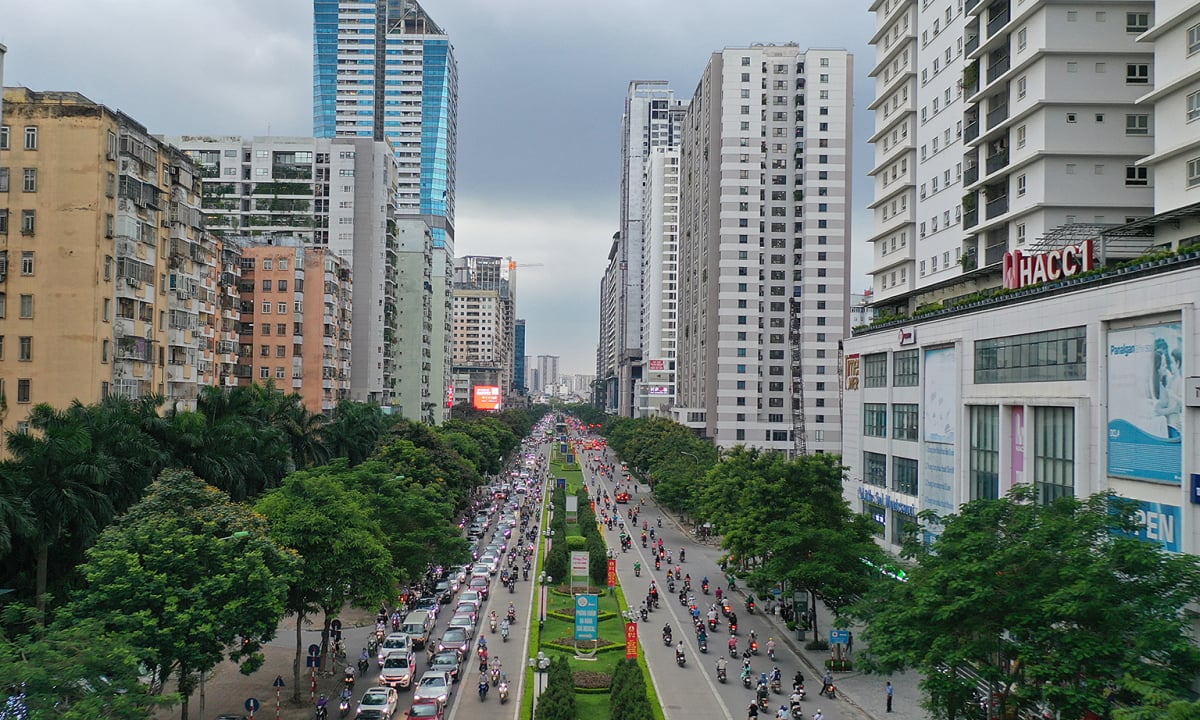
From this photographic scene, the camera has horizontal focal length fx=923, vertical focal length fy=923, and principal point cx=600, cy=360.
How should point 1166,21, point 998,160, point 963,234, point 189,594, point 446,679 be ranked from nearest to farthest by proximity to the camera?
1. point 189,594
2. point 1166,21
3. point 446,679
4. point 998,160
5. point 963,234

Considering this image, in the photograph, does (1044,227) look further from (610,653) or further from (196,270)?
(196,270)

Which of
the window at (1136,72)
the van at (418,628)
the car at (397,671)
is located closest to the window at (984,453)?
the window at (1136,72)

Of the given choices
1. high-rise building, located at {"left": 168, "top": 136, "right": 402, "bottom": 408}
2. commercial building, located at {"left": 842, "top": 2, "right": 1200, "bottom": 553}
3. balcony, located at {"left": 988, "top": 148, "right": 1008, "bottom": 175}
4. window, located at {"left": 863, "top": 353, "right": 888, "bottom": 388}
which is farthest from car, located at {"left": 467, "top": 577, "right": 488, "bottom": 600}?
high-rise building, located at {"left": 168, "top": 136, "right": 402, "bottom": 408}

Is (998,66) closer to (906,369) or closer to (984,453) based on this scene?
(906,369)

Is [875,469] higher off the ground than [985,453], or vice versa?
[985,453]

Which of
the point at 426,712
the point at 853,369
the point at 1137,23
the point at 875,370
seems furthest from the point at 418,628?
the point at 1137,23

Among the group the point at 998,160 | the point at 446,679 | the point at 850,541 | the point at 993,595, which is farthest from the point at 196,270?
the point at 993,595
